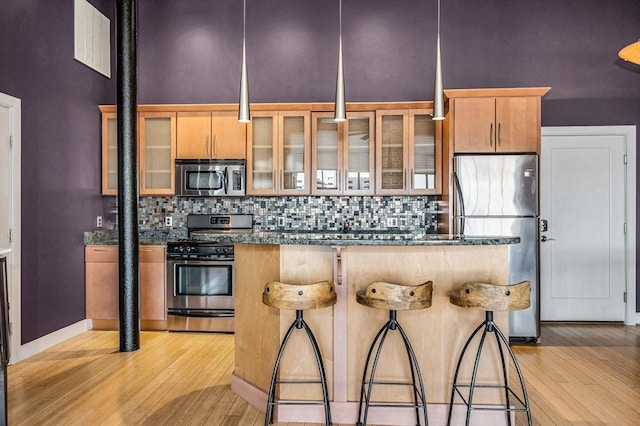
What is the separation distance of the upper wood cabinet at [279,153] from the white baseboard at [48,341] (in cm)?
215

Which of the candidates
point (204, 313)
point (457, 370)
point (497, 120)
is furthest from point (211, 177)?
point (457, 370)

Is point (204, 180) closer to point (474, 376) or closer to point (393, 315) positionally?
point (393, 315)

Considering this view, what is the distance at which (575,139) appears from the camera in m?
5.17

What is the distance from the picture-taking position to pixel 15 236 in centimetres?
388

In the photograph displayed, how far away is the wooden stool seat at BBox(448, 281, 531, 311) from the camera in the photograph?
2455 mm

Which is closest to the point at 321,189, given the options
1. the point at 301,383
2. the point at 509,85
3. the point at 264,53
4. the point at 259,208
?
the point at 259,208

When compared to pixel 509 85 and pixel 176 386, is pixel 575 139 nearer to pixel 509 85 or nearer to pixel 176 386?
pixel 509 85

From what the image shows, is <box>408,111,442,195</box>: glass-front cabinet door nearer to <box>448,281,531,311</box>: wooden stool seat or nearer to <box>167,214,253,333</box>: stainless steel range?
<box>167,214,253,333</box>: stainless steel range

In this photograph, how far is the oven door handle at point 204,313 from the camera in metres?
4.80

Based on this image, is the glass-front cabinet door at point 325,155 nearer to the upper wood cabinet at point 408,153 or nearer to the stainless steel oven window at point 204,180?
the upper wood cabinet at point 408,153

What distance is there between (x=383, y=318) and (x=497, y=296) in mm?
659

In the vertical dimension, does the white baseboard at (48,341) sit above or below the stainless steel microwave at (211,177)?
below

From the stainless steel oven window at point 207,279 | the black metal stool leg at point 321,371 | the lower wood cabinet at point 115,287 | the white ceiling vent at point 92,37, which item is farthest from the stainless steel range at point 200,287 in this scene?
the black metal stool leg at point 321,371

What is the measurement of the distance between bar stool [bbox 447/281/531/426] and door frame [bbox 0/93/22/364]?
3.37 metres
